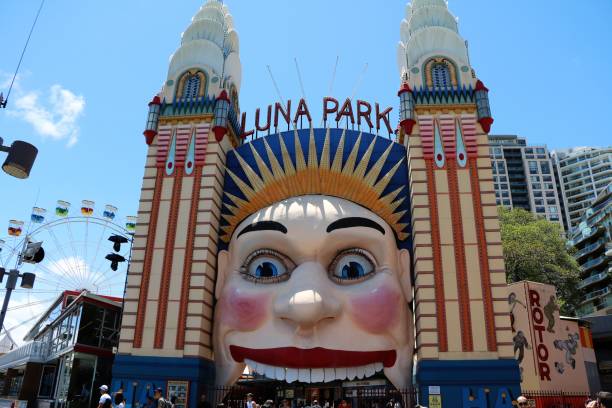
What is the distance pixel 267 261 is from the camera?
16.5 meters

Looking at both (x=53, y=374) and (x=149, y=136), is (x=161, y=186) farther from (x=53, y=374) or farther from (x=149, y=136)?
(x=53, y=374)

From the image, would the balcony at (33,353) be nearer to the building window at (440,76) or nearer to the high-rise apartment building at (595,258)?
the building window at (440,76)

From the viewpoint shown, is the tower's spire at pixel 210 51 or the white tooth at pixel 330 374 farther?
the tower's spire at pixel 210 51

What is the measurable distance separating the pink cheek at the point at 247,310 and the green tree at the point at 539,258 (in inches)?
864

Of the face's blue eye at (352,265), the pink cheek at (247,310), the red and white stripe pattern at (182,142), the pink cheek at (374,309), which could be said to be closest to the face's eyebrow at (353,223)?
the face's blue eye at (352,265)

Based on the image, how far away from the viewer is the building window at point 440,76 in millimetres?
19047

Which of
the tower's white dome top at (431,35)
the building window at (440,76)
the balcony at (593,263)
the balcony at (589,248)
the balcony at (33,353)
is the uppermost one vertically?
the balcony at (589,248)

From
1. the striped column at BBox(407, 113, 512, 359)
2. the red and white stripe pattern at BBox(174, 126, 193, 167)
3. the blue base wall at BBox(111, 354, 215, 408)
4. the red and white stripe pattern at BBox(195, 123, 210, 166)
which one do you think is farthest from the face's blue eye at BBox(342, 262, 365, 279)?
the red and white stripe pattern at BBox(174, 126, 193, 167)

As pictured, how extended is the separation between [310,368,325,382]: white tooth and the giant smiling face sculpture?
0.09 ft

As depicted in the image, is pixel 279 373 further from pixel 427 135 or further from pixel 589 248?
pixel 589 248

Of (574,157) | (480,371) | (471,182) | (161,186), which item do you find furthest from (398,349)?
(574,157)

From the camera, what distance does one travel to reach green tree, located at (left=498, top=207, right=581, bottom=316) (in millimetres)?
32906

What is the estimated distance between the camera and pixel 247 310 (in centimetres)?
1583

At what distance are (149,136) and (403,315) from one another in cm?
1133
